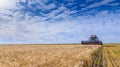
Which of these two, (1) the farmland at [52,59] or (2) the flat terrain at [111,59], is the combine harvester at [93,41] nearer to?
(2) the flat terrain at [111,59]

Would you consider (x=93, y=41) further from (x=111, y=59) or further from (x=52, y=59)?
(x=52, y=59)

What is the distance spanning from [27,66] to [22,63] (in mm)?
740

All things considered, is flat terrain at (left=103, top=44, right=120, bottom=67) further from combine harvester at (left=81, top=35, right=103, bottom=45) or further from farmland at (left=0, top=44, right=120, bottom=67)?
combine harvester at (left=81, top=35, right=103, bottom=45)

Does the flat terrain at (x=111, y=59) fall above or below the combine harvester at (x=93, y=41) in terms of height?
below

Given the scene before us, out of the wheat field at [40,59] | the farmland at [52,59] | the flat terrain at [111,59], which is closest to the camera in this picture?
the wheat field at [40,59]

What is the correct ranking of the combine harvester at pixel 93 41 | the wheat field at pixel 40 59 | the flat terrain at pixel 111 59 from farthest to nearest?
the combine harvester at pixel 93 41 → the flat terrain at pixel 111 59 → the wheat field at pixel 40 59

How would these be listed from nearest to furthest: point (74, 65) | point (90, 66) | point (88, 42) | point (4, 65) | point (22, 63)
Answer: point (4, 65) < point (22, 63) < point (74, 65) < point (90, 66) < point (88, 42)

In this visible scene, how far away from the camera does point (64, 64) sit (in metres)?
15.0

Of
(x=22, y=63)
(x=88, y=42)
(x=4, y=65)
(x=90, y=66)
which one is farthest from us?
(x=88, y=42)

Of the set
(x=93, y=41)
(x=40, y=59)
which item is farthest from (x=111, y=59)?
(x=93, y=41)

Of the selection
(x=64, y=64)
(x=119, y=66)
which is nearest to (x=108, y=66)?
Result: (x=119, y=66)

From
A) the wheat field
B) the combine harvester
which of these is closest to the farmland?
the wheat field

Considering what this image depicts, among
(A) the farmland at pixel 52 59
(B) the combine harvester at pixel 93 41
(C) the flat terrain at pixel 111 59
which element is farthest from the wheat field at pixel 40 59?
(B) the combine harvester at pixel 93 41

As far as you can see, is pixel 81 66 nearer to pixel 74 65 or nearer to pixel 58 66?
pixel 74 65
